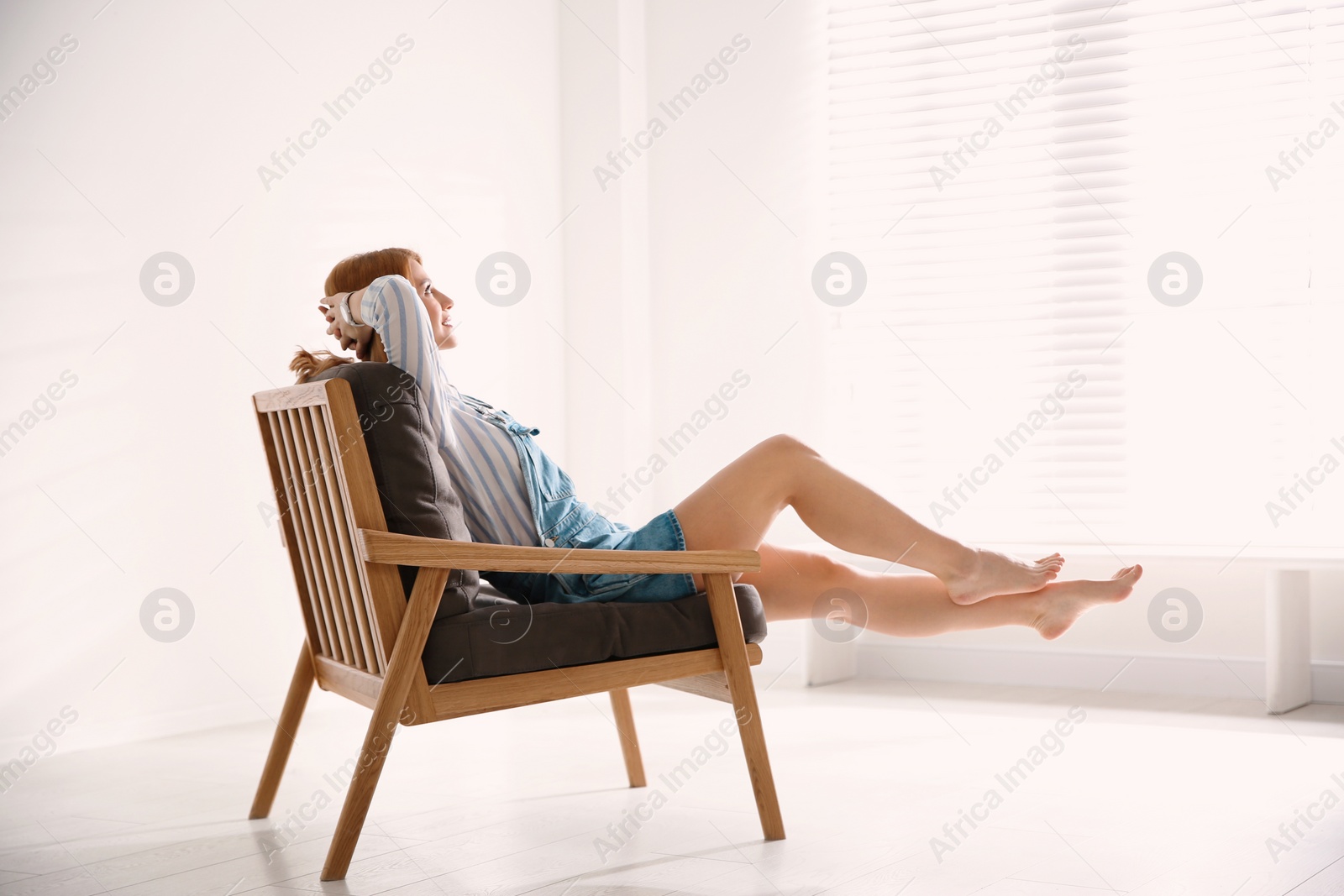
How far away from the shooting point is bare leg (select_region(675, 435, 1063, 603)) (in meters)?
2.12

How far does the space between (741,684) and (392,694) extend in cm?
59

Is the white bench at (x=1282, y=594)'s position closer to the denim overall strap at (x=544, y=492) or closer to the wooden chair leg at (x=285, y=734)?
the denim overall strap at (x=544, y=492)

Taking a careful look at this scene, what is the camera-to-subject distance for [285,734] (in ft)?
6.92

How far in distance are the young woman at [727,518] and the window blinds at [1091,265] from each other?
4.96ft

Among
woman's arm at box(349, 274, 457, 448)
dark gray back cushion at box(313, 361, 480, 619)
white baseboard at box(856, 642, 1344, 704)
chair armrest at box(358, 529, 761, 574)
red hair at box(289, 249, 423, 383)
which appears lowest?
white baseboard at box(856, 642, 1344, 704)

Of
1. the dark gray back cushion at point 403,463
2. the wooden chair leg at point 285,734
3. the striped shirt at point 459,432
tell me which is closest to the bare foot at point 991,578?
the striped shirt at point 459,432

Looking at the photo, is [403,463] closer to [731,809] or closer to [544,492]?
[544,492]

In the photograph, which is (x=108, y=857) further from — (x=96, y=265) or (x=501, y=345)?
(x=501, y=345)

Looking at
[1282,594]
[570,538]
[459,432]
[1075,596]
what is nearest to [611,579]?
[570,538]

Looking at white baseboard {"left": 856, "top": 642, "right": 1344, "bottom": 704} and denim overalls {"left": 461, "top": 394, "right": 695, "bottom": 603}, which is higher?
denim overalls {"left": 461, "top": 394, "right": 695, "bottom": 603}

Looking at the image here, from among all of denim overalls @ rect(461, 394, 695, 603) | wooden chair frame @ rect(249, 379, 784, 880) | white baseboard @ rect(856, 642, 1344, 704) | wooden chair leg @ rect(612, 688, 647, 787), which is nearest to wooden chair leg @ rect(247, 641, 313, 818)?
wooden chair frame @ rect(249, 379, 784, 880)

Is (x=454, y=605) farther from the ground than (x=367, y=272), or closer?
closer

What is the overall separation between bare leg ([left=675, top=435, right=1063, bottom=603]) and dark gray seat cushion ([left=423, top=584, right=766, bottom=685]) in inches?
6.9

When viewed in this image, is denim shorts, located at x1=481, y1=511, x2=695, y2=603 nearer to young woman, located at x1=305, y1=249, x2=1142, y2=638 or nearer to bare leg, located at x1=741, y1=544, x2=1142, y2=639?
young woman, located at x1=305, y1=249, x2=1142, y2=638
